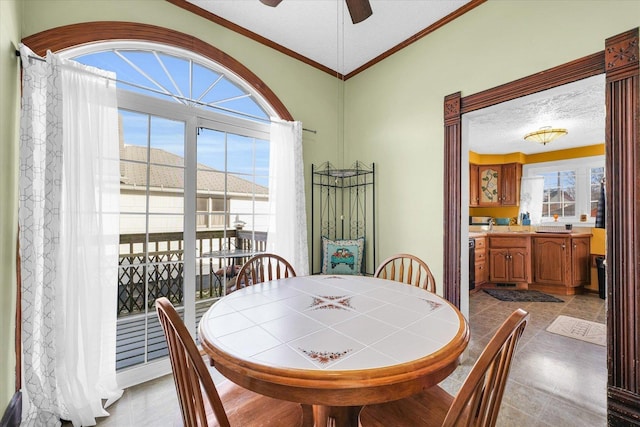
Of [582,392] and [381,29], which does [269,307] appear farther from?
[381,29]

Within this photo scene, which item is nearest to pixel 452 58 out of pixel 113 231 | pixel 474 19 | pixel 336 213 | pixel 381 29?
pixel 474 19

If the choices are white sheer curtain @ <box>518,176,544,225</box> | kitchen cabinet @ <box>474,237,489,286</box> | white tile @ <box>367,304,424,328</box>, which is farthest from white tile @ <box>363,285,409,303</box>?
white sheer curtain @ <box>518,176,544,225</box>

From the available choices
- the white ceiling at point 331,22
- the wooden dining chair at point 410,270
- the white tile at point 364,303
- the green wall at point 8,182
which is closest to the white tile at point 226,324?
the white tile at point 364,303

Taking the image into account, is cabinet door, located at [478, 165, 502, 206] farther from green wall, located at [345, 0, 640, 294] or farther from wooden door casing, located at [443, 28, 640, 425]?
wooden door casing, located at [443, 28, 640, 425]

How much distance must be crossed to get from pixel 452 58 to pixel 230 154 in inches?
84.8

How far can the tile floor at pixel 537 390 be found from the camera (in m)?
1.71

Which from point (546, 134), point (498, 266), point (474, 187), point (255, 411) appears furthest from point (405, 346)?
point (474, 187)

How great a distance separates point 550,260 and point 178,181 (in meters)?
5.48

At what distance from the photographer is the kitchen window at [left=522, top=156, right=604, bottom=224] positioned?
4824 millimetres

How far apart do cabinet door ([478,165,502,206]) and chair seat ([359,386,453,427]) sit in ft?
17.2

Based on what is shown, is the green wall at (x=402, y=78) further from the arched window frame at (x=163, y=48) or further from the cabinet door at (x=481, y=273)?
the cabinet door at (x=481, y=273)

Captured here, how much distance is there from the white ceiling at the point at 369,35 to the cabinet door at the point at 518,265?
2.08m

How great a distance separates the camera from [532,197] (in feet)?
18.0

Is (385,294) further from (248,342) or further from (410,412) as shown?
(248,342)
